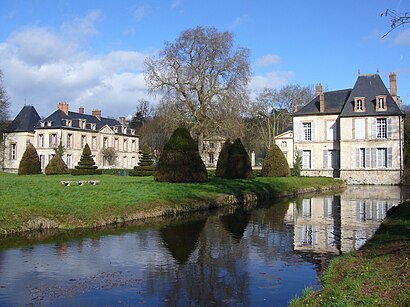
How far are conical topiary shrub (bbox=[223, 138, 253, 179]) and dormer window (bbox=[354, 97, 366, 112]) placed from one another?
13.1 metres

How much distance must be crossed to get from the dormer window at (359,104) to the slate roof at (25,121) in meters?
34.7

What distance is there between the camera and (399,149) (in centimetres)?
3347

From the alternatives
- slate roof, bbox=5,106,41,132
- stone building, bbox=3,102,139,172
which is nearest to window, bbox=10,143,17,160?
stone building, bbox=3,102,139,172

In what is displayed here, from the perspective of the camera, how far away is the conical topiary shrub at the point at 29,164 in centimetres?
3403

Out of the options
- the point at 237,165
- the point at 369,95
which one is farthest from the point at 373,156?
the point at 237,165

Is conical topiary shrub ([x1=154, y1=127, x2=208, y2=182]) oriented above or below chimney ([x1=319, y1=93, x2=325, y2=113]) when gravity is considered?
below

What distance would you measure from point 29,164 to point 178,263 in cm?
2979

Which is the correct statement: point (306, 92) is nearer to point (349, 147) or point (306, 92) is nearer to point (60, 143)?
point (349, 147)

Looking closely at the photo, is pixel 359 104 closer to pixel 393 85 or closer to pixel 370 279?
pixel 393 85

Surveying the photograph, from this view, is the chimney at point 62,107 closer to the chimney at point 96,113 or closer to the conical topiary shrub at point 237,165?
the chimney at point 96,113

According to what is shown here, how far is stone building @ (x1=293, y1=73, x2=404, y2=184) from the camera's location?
33688 mm

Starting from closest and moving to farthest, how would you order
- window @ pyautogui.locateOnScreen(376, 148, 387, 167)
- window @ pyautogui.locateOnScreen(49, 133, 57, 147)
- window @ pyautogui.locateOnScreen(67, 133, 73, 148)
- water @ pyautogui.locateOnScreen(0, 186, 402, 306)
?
water @ pyautogui.locateOnScreen(0, 186, 402, 306), window @ pyautogui.locateOnScreen(376, 148, 387, 167), window @ pyautogui.locateOnScreen(49, 133, 57, 147), window @ pyautogui.locateOnScreen(67, 133, 73, 148)

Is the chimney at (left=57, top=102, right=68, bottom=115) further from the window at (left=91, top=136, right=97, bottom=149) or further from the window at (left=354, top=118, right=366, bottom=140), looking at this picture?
the window at (left=354, top=118, right=366, bottom=140)

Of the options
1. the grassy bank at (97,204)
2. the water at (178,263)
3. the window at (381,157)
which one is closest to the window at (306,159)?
the window at (381,157)
